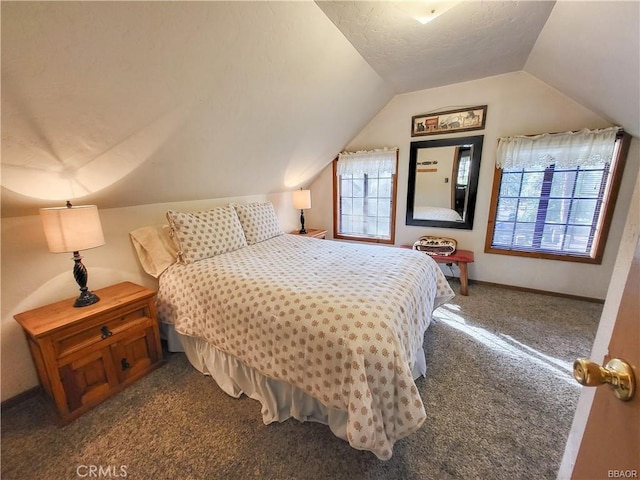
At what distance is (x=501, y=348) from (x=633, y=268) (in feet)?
6.08

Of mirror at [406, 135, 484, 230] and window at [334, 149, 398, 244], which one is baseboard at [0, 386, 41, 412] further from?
mirror at [406, 135, 484, 230]

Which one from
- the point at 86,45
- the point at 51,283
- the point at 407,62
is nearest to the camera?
the point at 86,45

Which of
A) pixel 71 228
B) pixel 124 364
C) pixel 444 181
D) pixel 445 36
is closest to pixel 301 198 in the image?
pixel 444 181

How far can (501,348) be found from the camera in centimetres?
200

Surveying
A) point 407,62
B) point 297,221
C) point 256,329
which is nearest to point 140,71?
point 256,329

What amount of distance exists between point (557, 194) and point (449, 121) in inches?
55.6

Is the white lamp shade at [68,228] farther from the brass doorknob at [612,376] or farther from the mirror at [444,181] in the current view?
the mirror at [444,181]

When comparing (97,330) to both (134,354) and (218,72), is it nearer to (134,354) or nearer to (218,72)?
(134,354)

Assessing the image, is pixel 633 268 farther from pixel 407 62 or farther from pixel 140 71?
pixel 407 62

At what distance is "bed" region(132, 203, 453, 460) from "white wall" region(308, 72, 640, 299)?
57.8 inches

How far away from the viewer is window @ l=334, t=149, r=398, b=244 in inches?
138

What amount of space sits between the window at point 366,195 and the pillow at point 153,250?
2520 millimetres

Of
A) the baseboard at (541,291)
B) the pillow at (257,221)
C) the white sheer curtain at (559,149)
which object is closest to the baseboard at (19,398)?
the pillow at (257,221)

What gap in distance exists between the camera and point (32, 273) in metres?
1.58
